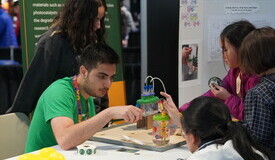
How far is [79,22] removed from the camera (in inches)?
122

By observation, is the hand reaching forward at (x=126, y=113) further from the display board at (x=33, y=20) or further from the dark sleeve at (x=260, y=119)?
the display board at (x=33, y=20)

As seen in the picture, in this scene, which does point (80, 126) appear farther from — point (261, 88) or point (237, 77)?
point (237, 77)

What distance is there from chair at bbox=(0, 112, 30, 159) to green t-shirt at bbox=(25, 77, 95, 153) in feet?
0.76

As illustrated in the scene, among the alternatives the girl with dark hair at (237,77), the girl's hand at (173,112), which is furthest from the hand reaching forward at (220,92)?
the girl's hand at (173,112)

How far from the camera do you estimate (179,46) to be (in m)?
3.94

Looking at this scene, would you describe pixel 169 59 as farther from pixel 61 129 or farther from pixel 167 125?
pixel 61 129

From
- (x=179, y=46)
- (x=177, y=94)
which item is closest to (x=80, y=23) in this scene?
(x=179, y=46)

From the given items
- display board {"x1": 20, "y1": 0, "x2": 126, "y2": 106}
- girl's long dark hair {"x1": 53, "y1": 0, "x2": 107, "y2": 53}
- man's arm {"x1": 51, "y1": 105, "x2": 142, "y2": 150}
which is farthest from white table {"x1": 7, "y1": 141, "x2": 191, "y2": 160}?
display board {"x1": 20, "y1": 0, "x2": 126, "y2": 106}

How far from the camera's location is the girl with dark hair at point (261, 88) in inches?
92.2

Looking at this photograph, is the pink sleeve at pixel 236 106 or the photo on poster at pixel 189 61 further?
the photo on poster at pixel 189 61

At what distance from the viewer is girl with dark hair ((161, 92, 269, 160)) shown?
1851mm

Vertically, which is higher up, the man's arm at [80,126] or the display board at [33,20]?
the display board at [33,20]

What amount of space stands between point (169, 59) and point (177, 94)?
337 millimetres

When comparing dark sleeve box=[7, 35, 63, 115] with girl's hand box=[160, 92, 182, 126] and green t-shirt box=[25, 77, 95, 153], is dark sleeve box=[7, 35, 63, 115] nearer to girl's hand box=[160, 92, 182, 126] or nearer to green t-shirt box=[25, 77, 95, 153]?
green t-shirt box=[25, 77, 95, 153]
